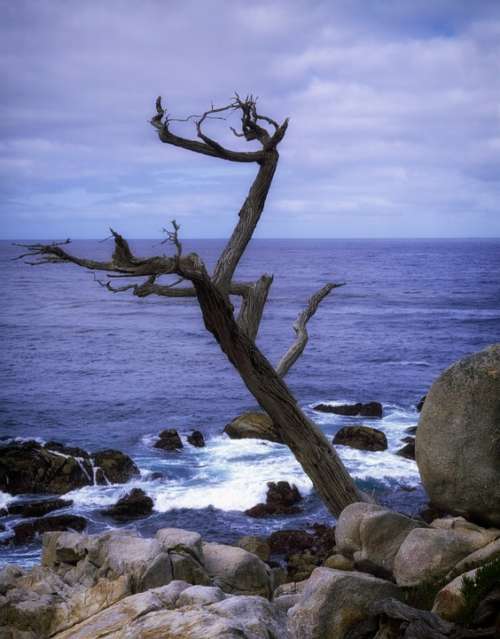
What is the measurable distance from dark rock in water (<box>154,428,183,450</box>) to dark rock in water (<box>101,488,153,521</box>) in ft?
17.6

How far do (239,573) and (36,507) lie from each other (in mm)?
14452

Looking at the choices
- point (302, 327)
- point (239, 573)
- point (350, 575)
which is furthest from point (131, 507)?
point (350, 575)

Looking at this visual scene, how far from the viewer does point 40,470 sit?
25.2 metres

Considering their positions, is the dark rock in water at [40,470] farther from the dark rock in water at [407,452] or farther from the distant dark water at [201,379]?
the dark rock in water at [407,452]

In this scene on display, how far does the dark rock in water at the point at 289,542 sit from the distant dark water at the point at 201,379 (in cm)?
140

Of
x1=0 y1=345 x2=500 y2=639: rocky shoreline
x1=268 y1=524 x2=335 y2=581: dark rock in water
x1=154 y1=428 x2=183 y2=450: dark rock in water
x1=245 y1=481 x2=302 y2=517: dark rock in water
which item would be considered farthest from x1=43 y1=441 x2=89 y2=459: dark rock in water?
x1=0 y1=345 x2=500 y2=639: rocky shoreline

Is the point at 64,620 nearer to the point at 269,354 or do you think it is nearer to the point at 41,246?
the point at 41,246

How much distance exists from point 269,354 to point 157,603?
43.2 metres

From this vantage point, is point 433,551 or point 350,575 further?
point 433,551

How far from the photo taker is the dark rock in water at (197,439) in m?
29.8

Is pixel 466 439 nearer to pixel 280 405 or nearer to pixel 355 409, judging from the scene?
pixel 280 405

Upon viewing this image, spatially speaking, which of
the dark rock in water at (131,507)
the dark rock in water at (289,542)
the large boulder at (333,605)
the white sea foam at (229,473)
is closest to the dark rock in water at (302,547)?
the dark rock in water at (289,542)

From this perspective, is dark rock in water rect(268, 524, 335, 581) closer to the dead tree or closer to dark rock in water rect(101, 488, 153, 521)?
dark rock in water rect(101, 488, 153, 521)

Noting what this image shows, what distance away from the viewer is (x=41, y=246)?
7.32 meters
